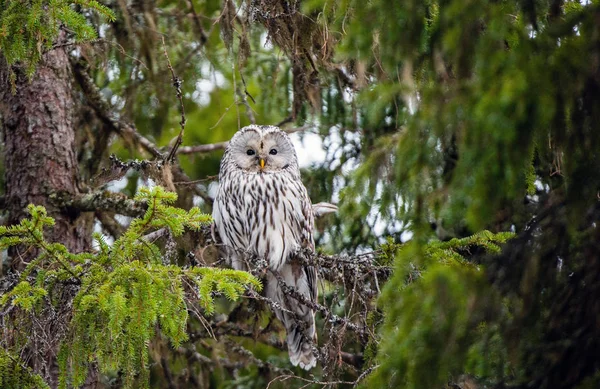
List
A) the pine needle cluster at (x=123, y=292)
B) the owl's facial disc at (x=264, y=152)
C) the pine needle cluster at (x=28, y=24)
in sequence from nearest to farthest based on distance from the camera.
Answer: the pine needle cluster at (x=123, y=292) < the pine needle cluster at (x=28, y=24) < the owl's facial disc at (x=264, y=152)

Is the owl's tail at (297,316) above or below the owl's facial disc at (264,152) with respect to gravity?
below

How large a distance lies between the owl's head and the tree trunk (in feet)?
4.15

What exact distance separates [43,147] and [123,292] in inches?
85.2

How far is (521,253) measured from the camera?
2.57 metres

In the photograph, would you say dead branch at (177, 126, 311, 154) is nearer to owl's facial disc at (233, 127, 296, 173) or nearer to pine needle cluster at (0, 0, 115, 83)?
owl's facial disc at (233, 127, 296, 173)

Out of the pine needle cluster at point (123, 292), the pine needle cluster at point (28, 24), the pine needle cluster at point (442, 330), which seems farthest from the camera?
the pine needle cluster at point (28, 24)

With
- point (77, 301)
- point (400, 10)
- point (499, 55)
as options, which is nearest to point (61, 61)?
point (77, 301)

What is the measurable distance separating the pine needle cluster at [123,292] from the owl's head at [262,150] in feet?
8.14

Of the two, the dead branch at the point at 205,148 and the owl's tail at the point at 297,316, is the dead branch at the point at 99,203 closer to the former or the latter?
the dead branch at the point at 205,148

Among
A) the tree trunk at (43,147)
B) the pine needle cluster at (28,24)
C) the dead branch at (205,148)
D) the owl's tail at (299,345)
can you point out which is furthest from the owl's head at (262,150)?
the pine needle cluster at (28,24)

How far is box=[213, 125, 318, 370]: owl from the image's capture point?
5746mm

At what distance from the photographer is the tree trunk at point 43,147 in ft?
17.1

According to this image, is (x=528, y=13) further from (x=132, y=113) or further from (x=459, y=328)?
(x=132, y=113)

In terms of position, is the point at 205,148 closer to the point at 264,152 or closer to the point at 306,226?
the point at 264,152
